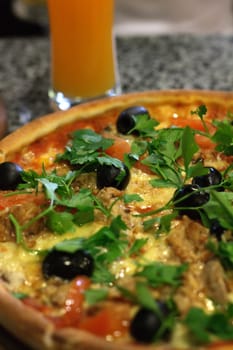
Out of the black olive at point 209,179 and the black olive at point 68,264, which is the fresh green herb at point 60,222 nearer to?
the black olive at point 68,264

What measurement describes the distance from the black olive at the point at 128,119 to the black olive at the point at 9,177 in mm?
353

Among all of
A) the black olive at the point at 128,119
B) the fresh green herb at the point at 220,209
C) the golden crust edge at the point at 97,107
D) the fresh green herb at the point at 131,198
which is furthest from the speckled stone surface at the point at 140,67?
the fresh green herb at the point at 220,209

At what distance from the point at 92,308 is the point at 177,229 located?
28 centimetres

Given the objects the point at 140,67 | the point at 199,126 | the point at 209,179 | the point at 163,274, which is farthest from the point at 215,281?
the point at 140,67

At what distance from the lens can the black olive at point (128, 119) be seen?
182 cm

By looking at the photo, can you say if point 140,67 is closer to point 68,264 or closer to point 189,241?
point 189,241

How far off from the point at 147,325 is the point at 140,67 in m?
1.74

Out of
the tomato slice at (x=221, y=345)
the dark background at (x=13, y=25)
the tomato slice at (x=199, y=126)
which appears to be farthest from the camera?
the dark background at (x=13, y=25)

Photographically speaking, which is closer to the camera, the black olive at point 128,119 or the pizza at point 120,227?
the pizza at point 120,227

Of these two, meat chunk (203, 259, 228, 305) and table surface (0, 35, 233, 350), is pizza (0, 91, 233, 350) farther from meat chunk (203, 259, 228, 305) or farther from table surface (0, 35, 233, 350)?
table surface (0, 35, 233, 350)

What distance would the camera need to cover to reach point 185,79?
8.57 feet

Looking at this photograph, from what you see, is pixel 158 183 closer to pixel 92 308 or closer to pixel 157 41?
pixel 92 308

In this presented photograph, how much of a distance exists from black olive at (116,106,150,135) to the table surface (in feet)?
1.85

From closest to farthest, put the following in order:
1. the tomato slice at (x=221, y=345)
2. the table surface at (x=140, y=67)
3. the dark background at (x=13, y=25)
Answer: the tomato slice at (x=221, y=345) < the table surface at (x=140, y=67) < the dark background at (x=13, y=25)
